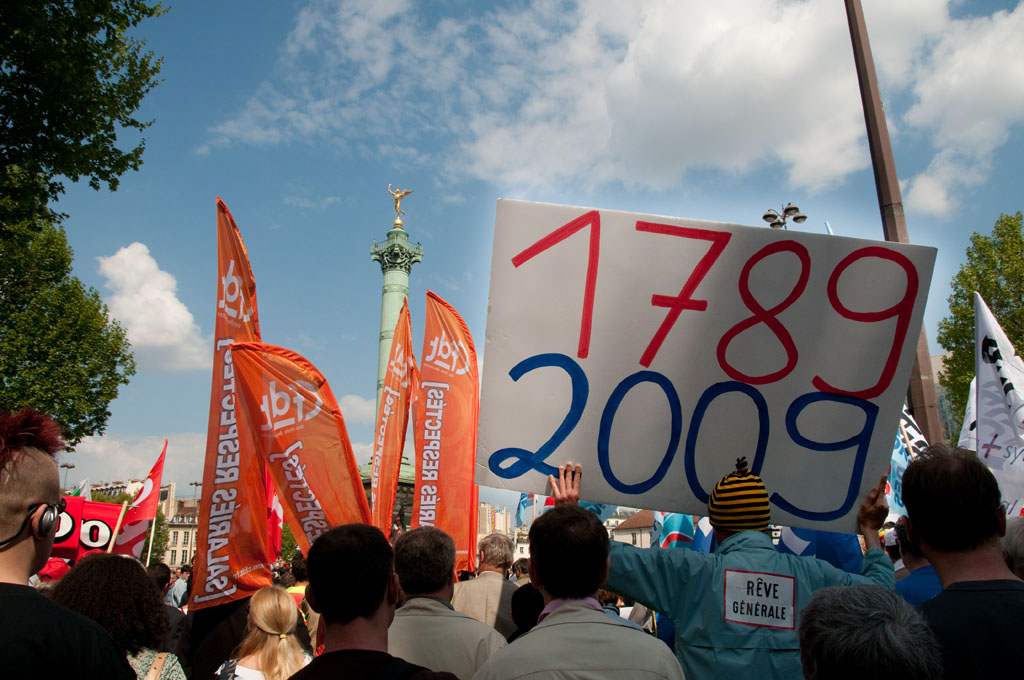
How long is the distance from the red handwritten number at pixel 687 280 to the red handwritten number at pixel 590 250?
0.65ft

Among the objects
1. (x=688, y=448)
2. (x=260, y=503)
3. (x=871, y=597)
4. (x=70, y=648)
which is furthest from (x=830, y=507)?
(x=260, y=503)

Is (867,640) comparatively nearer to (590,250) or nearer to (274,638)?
(590,250)

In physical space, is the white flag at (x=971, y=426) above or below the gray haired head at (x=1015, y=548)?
above

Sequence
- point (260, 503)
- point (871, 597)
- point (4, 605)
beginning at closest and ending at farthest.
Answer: point (871, 597)
point (4, 605)
point (260, 503)

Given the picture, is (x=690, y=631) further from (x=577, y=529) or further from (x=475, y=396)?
(x=475, y=396)

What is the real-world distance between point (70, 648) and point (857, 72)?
752 cm

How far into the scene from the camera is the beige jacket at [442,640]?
277 centimetres

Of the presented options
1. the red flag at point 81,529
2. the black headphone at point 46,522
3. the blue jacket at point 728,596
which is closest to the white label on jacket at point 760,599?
the blue jacket at point 728,596

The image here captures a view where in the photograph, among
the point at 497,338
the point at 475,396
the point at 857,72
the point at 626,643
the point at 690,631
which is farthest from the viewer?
the point at 475,396

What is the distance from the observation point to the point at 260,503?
5.36m

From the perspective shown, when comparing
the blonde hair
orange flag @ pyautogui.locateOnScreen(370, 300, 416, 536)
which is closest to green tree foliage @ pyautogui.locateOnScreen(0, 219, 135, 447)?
orange flag @ pyautogui.locateOnScreen(370, 300, 416, 536)

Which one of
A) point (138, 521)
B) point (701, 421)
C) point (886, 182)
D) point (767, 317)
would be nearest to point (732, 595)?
point (701, 421)

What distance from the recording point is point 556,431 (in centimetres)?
312

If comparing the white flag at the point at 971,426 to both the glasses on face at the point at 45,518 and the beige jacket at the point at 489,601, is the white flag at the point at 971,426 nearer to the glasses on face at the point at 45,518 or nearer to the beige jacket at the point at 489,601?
the beige jacket at the point at 489,601
